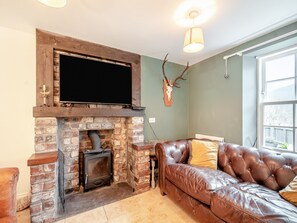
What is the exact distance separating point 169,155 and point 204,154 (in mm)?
503

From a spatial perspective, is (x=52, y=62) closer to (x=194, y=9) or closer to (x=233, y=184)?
(x=194, y=9)

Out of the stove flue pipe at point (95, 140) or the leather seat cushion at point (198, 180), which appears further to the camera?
the stove flue pipe at point (95, 140)

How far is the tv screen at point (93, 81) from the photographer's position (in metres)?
2.09

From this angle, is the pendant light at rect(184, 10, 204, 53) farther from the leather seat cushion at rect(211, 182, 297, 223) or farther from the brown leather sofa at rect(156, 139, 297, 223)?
the leather seat cushion at rect(211, 182, 297, 223)

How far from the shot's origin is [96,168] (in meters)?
2.43

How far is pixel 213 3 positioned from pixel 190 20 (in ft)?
1.04

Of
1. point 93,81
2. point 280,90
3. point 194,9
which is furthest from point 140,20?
point 280,90

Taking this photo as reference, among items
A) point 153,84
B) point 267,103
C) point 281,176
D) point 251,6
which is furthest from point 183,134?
point 251,6

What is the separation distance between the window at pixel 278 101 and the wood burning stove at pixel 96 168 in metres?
2.56

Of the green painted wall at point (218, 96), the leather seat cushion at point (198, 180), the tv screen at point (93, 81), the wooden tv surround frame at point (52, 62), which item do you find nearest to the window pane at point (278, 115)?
the green painted wall at point (218, 96)

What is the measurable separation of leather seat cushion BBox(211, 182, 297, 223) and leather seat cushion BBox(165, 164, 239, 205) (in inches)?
3.4

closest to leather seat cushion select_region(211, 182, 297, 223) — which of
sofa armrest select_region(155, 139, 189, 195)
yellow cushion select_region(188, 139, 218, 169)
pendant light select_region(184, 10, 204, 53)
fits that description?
yellow cushion select_region(188, 139, 218, 169)

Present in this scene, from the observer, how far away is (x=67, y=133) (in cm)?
226

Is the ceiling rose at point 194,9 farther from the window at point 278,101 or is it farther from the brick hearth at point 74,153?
the brick hearth at point 74,153
